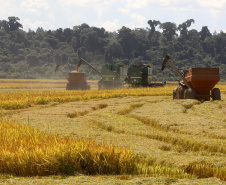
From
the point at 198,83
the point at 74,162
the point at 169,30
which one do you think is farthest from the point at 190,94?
the point at 169,30

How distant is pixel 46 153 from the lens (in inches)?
213

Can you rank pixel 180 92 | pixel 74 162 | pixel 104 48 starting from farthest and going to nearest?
1. pixel 104 48
2. pixel 180 92
3. pixel 74 162

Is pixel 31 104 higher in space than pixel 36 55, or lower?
lower

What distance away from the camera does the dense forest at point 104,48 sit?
95031mm

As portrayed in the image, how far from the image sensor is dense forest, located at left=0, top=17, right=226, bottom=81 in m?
95.0

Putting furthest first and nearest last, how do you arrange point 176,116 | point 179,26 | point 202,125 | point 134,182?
point 179,26
point 176,116
point 202,125
point 134,182

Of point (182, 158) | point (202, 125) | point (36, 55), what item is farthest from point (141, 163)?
point (36, 55)

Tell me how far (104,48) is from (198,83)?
94.6 metres

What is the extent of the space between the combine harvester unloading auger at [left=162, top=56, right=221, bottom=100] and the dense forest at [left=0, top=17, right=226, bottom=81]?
67.5 m

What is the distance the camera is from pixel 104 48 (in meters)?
112

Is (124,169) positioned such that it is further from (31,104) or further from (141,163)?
(31,104)

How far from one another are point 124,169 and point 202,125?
5.04 meters

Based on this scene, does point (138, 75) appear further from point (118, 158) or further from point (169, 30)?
point (169, 30)

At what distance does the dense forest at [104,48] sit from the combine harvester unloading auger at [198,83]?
6752 centimetres
